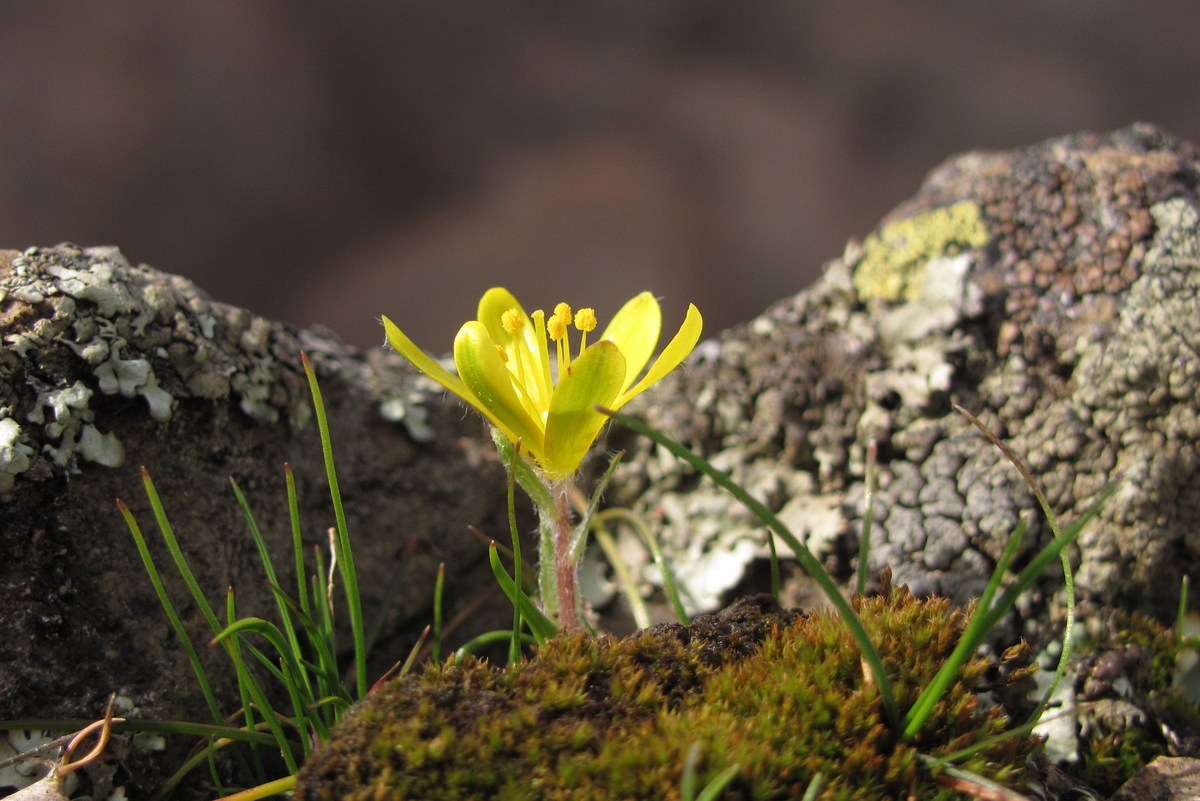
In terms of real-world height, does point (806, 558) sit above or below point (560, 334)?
below

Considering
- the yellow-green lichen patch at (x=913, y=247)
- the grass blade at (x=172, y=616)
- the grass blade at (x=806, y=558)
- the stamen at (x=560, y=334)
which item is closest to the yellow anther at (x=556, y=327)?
the stamen at (x=560, y=334)

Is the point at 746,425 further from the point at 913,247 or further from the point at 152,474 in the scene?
the point at 152,474

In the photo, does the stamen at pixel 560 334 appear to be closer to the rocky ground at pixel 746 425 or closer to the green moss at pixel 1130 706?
the rocky ground at pixel 746 425

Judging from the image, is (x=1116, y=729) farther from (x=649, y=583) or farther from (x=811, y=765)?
(x=649, y=583)

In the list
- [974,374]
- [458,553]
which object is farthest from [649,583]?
[974,374]

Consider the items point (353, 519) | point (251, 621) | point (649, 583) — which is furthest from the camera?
point (649, 583)

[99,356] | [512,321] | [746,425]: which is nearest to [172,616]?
[99,356]
